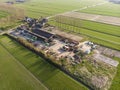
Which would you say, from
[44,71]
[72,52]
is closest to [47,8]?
[72,52]

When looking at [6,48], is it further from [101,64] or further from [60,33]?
[101,64]

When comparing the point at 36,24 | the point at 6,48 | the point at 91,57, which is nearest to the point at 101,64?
the point at 91,57

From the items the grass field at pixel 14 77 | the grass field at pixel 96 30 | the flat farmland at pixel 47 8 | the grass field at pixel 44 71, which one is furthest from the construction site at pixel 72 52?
the flat farmland at pixel 47 8

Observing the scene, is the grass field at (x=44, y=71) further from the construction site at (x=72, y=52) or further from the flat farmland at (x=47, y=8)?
the flat farmland at (x=47, y=8)

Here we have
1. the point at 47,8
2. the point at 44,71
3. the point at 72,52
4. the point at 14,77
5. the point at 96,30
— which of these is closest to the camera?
the point at 14,77

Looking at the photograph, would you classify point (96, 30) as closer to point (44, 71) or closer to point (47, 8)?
point (44, 71)
